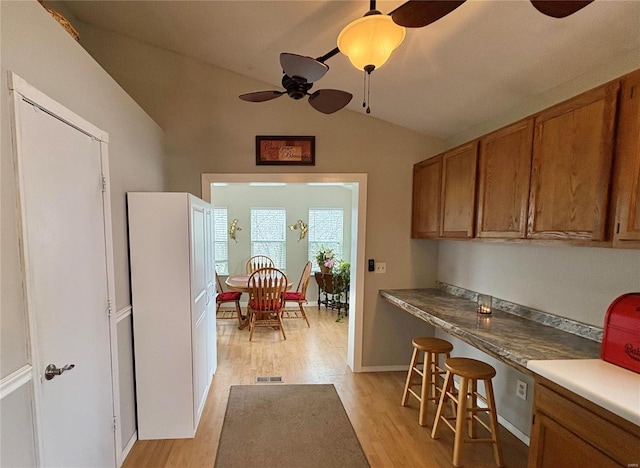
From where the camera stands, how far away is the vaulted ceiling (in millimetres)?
1467

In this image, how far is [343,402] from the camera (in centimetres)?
264

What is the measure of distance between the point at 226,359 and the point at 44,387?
2410 millimetres

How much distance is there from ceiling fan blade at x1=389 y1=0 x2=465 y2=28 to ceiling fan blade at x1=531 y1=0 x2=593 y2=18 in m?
0.24

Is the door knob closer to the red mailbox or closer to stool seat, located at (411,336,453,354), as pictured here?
stool seat, located at (411,336,453,354)

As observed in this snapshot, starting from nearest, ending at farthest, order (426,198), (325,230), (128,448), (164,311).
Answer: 1. (128,448)
2. (164,311)
3. (426,198)
4. (325,230)

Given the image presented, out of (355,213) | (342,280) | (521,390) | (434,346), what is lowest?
(521,390)

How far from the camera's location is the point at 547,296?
200 cm

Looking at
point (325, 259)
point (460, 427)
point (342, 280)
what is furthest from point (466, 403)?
point (325, 259)

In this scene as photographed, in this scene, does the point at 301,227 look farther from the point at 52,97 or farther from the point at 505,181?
the point at 52,97

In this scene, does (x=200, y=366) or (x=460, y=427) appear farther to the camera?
(x=200, y=366)

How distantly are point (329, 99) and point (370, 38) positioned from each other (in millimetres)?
576

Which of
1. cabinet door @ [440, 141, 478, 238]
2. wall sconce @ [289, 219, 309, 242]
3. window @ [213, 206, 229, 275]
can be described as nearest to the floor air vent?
cabinet door @ [440, 141, 478, 238]

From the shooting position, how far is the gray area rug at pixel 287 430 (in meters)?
1.96

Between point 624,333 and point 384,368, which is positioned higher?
point 624,333
